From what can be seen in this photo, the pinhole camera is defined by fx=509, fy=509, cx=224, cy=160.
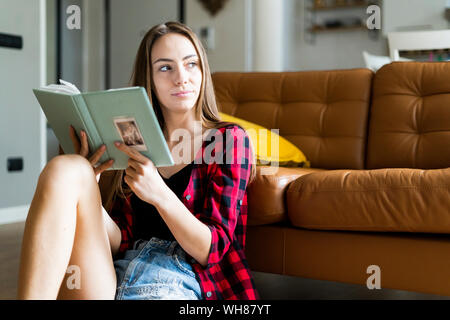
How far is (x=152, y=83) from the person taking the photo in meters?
1.30

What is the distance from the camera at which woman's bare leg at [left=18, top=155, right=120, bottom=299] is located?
3.19 ft

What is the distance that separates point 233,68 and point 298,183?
3.57 meters

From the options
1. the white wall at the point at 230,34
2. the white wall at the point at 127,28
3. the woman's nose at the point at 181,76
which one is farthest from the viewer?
the white wall at the point at 127,28

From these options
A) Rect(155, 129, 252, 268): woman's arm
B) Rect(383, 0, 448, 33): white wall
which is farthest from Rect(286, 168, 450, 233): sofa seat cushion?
Rect(383, 0, 448, 33): white wall

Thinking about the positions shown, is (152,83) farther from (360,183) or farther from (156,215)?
(360,183)

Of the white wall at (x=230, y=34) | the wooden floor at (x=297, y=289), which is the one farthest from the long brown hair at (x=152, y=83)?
the white wall at (x=230, y=34)

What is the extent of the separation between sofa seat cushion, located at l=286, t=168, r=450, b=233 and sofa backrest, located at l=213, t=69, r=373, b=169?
640 mm

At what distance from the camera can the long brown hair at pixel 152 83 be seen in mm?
1269

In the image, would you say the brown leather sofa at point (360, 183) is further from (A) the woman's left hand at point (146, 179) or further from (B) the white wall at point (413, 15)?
(B) the white wall at point (413, 15)

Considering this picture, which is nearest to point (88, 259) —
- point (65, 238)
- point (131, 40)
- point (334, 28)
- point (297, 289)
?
point (65, 238)

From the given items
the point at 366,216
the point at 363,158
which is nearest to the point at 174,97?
the point at 366,216

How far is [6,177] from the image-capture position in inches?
130
